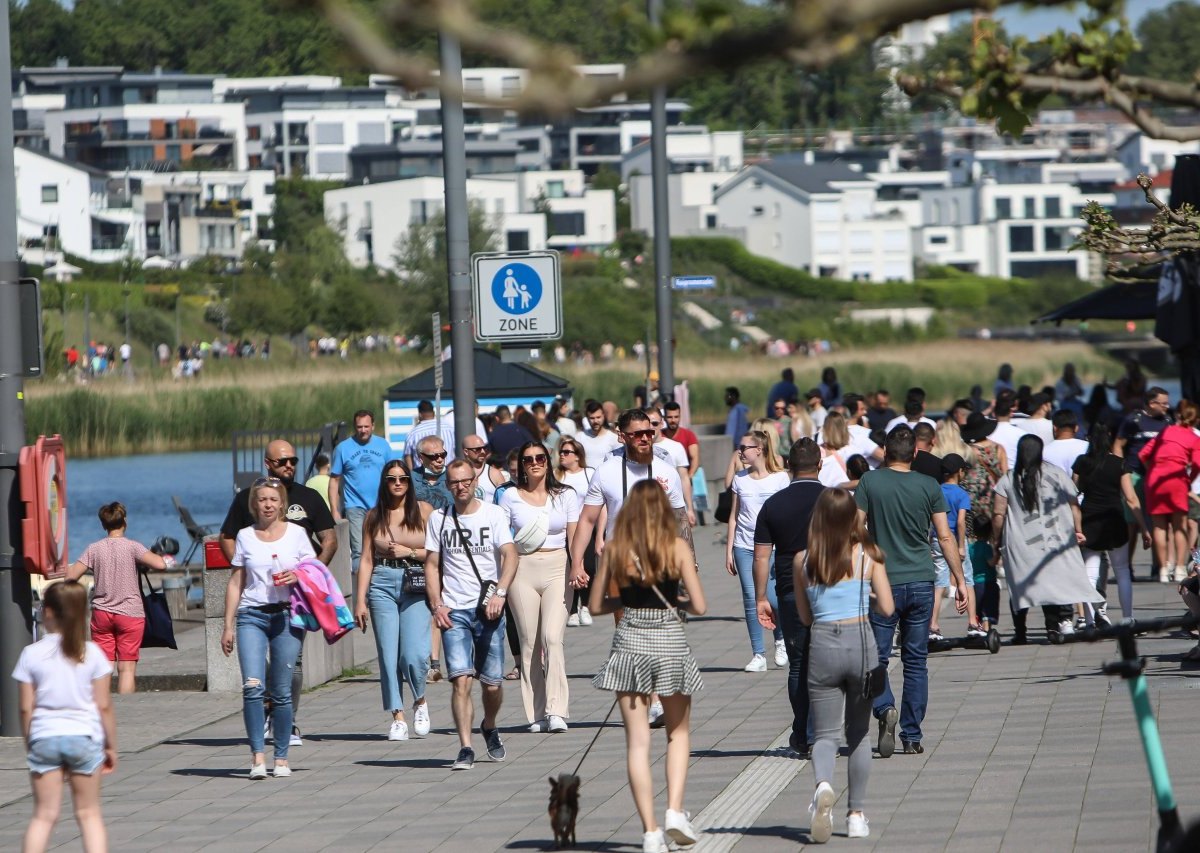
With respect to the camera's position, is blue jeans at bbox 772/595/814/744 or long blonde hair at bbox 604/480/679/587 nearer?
long blonde hair at bbox 604/480/679/587

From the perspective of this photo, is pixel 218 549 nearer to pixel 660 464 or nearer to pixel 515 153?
pixel 660 464

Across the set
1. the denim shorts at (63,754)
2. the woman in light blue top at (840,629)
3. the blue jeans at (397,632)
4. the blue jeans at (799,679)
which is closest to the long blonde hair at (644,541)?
the woman in light blue top at (840,629)

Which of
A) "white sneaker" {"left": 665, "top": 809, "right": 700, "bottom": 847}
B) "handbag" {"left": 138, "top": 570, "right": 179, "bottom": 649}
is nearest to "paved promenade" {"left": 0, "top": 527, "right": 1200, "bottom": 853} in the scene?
"white sneaker" {"left": 665, "top": 809, "right": 700, "bottom": 847}

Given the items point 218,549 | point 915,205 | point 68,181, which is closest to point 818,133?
point 915,205

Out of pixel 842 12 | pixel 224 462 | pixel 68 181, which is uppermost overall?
pixel 68 181

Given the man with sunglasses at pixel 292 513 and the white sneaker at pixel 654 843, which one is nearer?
the white sneaker at pixel 654 843

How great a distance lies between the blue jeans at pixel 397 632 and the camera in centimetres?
1141

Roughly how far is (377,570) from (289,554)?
118cm

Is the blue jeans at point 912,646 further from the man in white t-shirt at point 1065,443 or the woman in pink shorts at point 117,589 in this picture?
the man in white t-shirt at point 1065,443

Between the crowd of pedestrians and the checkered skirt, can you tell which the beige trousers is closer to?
the crowd of pedestrians

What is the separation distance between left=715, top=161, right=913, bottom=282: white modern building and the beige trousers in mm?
123467

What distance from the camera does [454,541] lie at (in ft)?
34.5

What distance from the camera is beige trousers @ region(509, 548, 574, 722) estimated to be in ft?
37.3

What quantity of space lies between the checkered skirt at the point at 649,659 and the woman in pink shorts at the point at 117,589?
6.07 meters
